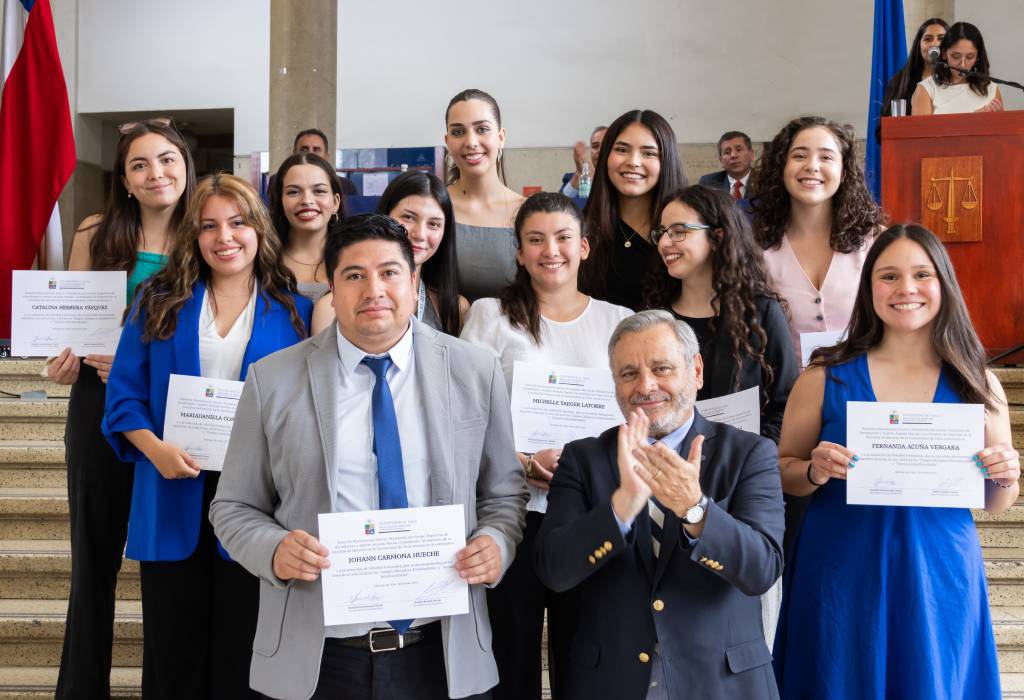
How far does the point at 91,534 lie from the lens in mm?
2980

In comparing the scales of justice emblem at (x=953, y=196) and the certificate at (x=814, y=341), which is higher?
the scales of justice emblem at (x=953, y=196)

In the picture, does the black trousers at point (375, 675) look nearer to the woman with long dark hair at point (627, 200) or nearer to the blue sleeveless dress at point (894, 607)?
the blue sleeveless dress at point (894, 607)

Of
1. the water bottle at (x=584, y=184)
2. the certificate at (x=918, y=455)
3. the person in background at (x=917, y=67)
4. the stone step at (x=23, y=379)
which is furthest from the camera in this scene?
the water bottle at (x=584, y=184)

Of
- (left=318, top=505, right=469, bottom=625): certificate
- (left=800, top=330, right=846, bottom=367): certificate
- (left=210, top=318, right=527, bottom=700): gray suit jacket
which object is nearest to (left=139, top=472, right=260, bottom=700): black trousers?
(left=210, top=318, right=527, bottom=700): gray suit jacket

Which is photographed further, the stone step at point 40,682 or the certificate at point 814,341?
the stone step at point 40,682

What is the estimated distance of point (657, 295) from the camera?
9.98 feet

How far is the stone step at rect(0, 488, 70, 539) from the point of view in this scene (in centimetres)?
441

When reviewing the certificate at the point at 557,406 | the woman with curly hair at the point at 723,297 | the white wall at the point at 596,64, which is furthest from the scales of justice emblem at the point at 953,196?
the white wall at the point at 596,64

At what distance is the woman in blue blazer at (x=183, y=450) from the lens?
8.61ft

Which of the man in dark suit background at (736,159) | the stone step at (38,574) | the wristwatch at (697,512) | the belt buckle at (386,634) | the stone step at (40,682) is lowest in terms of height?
the stone step at (40,682)

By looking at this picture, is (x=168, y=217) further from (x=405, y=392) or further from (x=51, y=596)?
(x=51, y=596)

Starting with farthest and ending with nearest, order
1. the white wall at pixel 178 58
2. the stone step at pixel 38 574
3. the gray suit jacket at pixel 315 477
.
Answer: the white wall at pixel 178 58
the stone step at pixel 38 574
the gray suit jacket at pixel 315 477

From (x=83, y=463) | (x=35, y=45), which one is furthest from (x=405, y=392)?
(x=35, y=45)

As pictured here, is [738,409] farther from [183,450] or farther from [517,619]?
[183,450]
